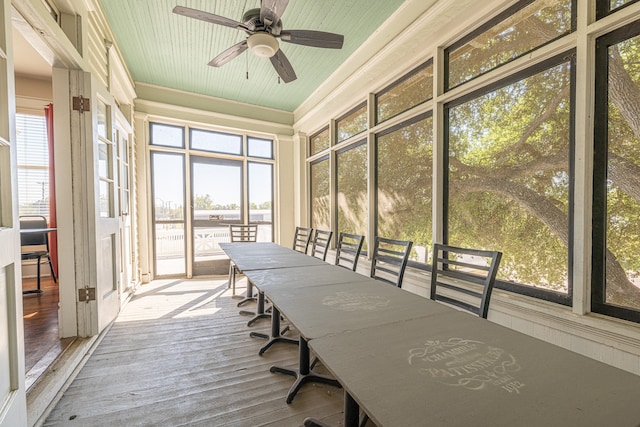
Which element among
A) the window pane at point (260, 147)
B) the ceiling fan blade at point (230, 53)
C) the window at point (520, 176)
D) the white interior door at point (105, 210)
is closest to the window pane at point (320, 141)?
the window pane at point (260, 147)

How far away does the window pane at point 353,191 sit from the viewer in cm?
361

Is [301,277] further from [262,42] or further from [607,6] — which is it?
[607,6]

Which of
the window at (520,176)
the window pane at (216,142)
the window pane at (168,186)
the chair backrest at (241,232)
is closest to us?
the window at (520,176)

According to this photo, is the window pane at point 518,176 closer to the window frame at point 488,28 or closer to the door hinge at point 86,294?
the window frame at point 488,28

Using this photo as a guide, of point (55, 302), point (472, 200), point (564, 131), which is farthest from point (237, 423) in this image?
point (55, 302)

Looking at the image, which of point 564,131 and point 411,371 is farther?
point 564,131

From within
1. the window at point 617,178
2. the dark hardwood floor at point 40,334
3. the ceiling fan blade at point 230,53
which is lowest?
the dark hardwood floor at point 40,334

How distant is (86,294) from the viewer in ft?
7.57

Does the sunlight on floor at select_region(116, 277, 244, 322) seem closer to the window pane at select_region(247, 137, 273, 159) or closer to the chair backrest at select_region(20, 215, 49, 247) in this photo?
the chair backrest at select_region(20, 215, 49, 247)

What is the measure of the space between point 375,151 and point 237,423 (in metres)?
2.93

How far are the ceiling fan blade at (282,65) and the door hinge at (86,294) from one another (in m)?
2.58

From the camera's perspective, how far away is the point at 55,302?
323 centimetres

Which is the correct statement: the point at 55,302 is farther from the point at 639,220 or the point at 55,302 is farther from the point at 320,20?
the point at 639,220

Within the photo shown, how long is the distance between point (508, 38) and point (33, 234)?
5738 millimetres
